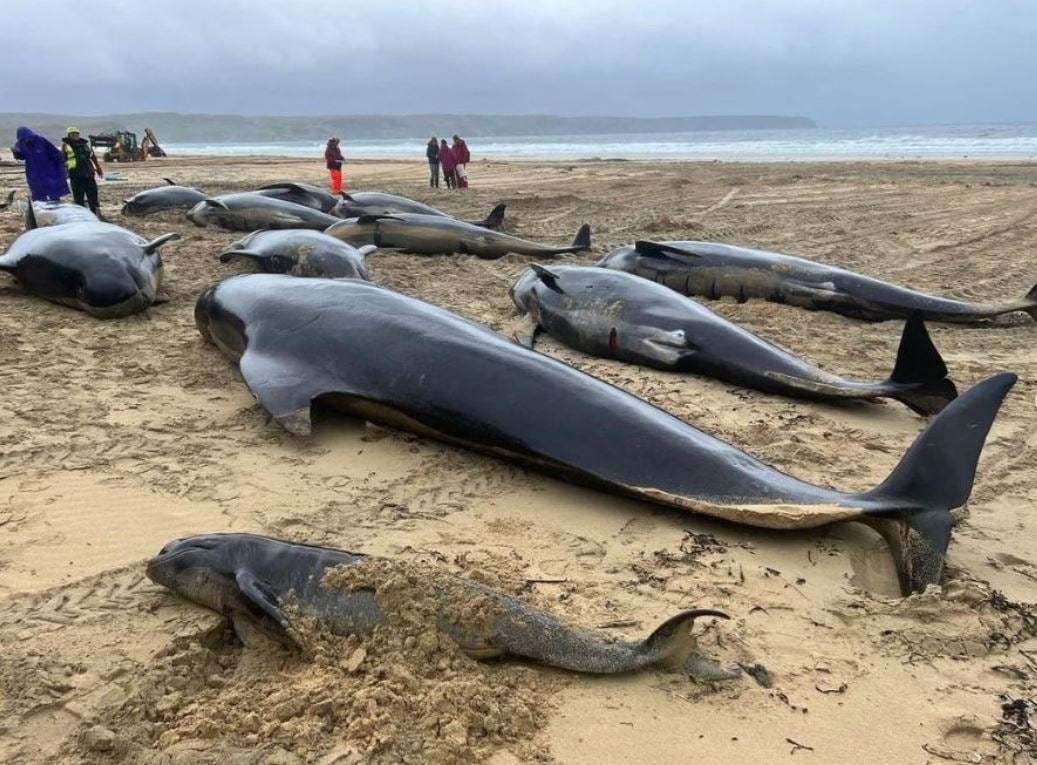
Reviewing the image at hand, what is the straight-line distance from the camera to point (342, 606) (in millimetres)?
3227

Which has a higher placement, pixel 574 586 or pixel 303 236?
pixel 303 236

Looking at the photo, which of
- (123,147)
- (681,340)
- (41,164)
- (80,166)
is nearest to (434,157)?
(80,166)

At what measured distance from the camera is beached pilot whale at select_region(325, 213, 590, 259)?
12.0 meters

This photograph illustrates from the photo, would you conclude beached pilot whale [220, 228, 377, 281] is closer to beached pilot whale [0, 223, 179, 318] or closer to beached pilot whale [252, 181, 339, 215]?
beached pilot whale [0, 223, 179, 318]

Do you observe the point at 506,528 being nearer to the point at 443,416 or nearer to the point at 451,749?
the point at 443,416

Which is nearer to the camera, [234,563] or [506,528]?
[234,563]

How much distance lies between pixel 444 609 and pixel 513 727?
0.56 m

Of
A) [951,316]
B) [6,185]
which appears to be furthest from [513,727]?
[6,185]

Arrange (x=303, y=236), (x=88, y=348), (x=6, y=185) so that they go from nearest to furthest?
(x=88, y=348) → (x=303, y=236) → (x=6, y=185)

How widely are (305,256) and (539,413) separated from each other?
5.35m

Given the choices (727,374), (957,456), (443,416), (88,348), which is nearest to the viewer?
(957,456)

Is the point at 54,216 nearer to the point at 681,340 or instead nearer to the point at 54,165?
the point at 54,165

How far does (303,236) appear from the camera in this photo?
9.48 meters

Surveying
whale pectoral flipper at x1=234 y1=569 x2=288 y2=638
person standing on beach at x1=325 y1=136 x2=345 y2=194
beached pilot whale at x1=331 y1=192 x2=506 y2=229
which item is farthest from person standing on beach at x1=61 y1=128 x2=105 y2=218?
whale pectoral flipper at x1=234 y1=569 x2=288 y2=638
